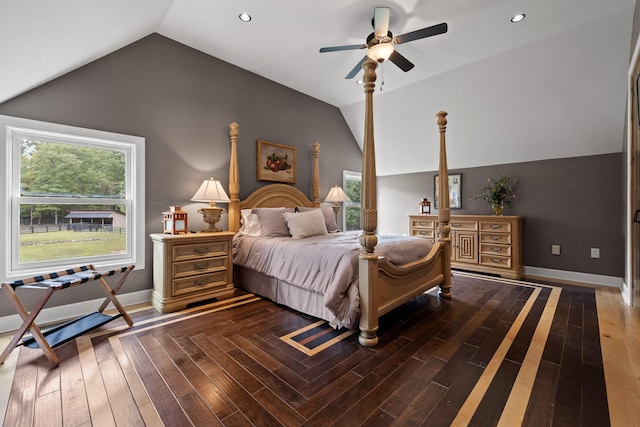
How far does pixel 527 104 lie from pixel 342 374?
4.12m

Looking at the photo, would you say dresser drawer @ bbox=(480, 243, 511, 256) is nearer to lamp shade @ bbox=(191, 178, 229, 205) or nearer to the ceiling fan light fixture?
the ceiling fan light fixture

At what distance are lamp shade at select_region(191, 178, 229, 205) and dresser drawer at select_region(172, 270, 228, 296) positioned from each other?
84 centimetres

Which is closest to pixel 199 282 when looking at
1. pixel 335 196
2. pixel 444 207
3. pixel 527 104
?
pixel 335 196

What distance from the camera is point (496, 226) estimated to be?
4.23m

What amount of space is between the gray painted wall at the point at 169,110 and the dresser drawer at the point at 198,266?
565mm

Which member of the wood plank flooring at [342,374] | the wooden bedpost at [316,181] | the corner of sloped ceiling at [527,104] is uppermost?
the corner of sloped ceiling at [527,104]

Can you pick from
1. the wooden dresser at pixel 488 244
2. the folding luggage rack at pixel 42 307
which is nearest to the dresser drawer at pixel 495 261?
the wooden dresser at pixel 488 244

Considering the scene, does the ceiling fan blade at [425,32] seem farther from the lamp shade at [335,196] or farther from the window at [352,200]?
the window at [352,200]

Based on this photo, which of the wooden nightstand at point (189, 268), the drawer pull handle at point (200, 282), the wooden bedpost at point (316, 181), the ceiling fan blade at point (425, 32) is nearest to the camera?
the ceiling fan blade at point (425, 32)

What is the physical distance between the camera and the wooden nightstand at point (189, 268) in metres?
2.85

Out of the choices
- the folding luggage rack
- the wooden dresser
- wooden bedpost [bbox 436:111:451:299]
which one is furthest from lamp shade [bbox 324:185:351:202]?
the folding luggage rack

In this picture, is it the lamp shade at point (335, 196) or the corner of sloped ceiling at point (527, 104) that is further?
the lamp shade at point (335, 196)

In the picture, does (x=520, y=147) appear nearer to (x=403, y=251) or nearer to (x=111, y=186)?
(x=403, y=251)

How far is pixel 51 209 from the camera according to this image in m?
2.71
